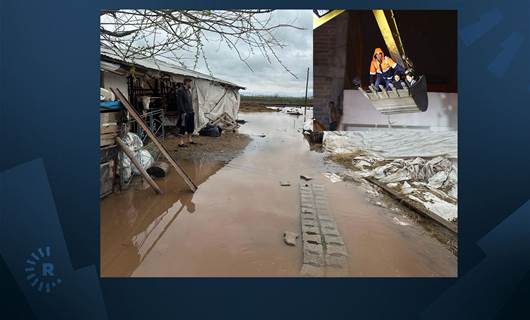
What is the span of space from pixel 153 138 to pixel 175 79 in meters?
0.45

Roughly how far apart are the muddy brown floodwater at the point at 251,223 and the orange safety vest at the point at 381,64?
57 centimetres

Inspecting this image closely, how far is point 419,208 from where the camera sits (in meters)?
2.31

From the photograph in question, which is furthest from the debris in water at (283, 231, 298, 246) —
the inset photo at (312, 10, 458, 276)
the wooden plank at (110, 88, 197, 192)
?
the wooden plank at (110, 88, 197, 192)

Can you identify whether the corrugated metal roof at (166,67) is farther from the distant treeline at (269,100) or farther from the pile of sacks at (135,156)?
the pile of sacks at (135,156)

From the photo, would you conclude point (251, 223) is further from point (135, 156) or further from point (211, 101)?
point (135, 156)

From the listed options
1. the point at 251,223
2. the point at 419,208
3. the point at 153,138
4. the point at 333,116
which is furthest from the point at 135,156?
the point at 419,208

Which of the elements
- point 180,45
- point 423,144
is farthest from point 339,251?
point 180,45

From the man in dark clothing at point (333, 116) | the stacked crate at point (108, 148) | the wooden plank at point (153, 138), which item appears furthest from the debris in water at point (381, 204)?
the stacked crate at point (108, 148)

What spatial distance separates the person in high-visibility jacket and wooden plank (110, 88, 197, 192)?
4.62ft

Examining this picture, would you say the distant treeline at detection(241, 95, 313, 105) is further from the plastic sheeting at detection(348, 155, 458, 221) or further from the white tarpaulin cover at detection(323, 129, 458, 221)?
the plastic sheeting at detection(348, 155, 458, 221)

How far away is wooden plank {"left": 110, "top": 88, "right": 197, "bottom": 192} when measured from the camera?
236 cm

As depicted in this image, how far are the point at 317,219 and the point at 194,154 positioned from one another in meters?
1.00

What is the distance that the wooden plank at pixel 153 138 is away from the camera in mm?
2363

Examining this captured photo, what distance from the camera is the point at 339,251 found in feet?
6.70
